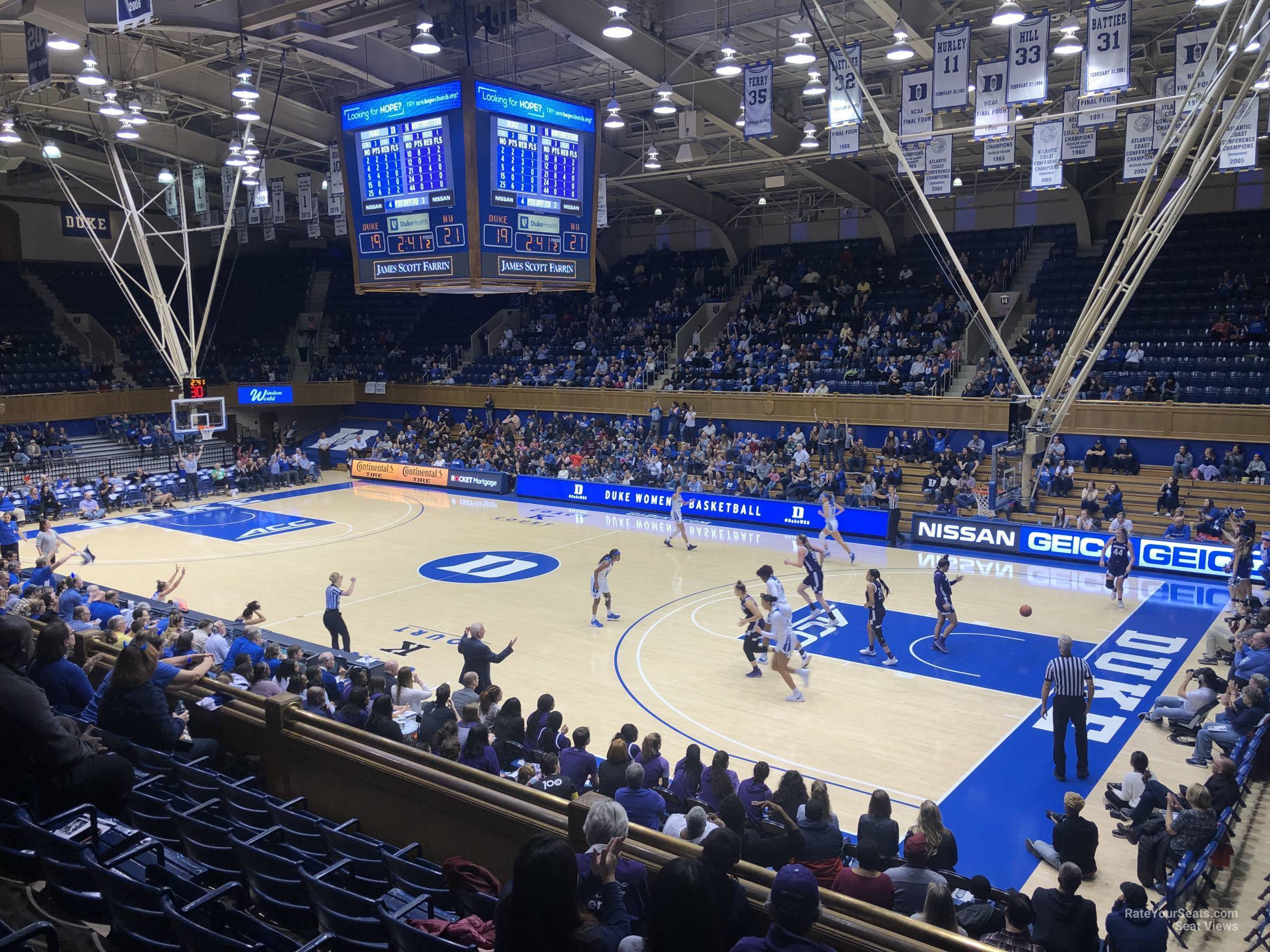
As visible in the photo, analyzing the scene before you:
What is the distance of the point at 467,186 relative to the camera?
11.5 m

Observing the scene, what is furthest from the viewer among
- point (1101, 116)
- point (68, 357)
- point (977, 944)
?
point (68, 357)

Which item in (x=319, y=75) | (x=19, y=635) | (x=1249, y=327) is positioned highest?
(x=319, y=75)

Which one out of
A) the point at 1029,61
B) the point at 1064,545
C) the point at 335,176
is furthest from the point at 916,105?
the point at 335,176

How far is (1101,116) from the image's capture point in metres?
17.4

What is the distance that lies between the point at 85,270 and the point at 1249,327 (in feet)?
150

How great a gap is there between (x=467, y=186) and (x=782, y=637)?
7533 mm

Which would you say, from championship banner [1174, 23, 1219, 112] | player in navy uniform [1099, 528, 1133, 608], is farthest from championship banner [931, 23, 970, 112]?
player in navy uniform [1099, 528, 1133, 608]

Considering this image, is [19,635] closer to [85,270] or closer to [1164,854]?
[1164,854]

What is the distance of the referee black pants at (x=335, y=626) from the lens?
1474 centimetres

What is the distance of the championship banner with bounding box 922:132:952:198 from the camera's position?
20.8m

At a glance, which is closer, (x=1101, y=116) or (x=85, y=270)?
(x=1101, y=116)

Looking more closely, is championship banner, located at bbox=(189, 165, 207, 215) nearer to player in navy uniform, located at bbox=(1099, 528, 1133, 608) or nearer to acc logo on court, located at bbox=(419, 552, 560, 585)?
acc logo on court, located at bbox=(419, 552, 560, 585)

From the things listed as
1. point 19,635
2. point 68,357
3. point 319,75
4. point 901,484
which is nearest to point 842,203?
point 901,484

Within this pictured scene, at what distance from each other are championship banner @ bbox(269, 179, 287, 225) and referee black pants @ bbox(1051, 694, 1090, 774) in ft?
102
